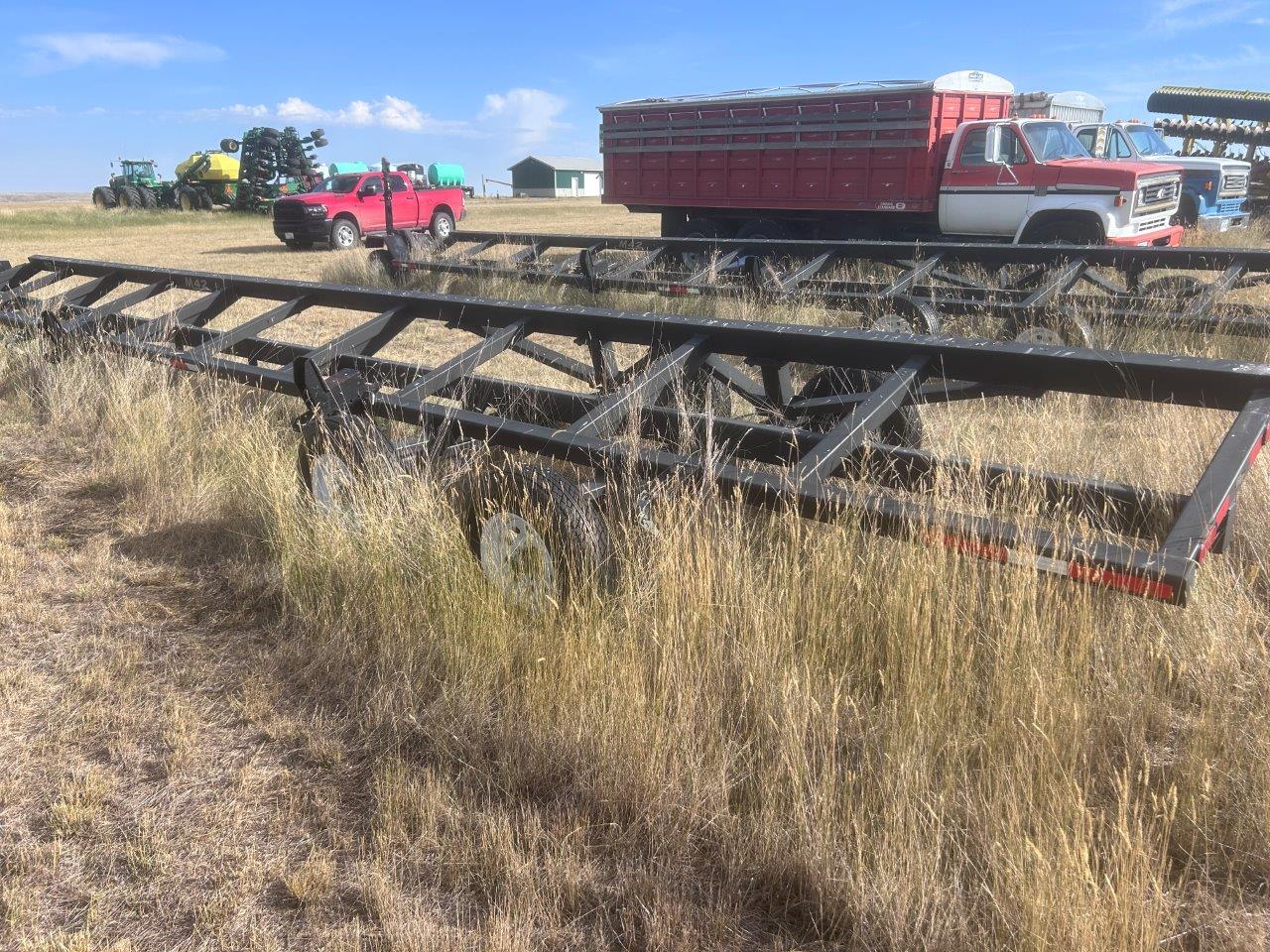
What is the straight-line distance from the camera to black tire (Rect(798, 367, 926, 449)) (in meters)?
3.99

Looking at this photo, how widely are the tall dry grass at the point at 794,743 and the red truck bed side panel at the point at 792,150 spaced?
11941 mm

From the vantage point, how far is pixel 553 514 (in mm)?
2896

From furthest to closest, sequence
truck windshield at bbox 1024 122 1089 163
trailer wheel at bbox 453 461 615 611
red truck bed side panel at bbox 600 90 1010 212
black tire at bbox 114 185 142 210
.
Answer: black tire at bbox 114 185 142 210 < red truck bed side panel at bbox 600 90 1010 212 < truck windshield at bbox 1024 122 1089 163 < trailer wheel at bbox 453 461 615 611

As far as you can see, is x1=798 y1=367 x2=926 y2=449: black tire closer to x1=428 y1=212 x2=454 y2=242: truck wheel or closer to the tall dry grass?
the tall dry grass

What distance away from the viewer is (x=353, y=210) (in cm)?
2309

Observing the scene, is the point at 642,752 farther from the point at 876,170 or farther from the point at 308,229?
the point at 308,229

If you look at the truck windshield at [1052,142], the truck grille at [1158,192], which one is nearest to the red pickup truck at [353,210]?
the truck windshield at [1052,142]

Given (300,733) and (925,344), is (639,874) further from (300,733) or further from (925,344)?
A: (925,344)

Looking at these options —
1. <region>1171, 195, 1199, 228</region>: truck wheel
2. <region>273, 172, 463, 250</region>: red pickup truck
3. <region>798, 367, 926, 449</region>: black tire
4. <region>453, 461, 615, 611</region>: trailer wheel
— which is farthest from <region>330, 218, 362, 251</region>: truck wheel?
<region>453, 461, 615, 611</region>: trailer wheel

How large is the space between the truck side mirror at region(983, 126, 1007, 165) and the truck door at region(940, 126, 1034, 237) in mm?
56

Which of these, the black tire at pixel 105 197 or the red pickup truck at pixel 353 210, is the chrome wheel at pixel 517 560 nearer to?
the red pickup truck at pixel 353 210

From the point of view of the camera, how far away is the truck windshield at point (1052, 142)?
1270cm

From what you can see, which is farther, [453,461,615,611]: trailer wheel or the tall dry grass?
[453,461,615,611]: trailer wheel

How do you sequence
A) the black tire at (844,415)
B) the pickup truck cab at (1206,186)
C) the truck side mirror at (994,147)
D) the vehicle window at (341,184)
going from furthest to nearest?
1. the vehicle window at (341,184)
2. the pickup truck cab at (1206,186)
3. the truck side mirror at (994,147)
4. the black tire at (844,415)
